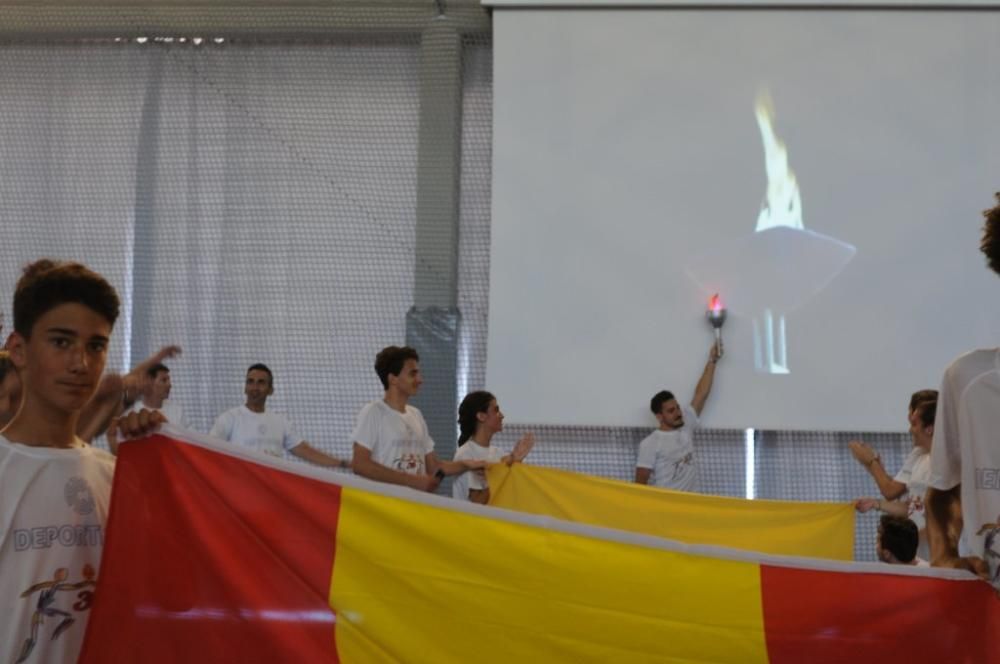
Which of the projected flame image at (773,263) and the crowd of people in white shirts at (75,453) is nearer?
the crowd of people in white shirts at (75,453)

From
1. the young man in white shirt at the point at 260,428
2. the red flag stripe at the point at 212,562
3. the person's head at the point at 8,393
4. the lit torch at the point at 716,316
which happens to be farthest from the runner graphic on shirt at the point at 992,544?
the lit torch at the point at 716,316

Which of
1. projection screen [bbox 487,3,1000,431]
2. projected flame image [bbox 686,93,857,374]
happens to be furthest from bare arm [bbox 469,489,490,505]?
projected flame image [bbox 686,93,857,374]

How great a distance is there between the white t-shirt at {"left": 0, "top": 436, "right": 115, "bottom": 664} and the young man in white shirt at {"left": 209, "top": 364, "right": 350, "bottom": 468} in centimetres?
486

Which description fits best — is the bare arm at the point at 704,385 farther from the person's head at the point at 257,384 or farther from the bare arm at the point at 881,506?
the person's head at the point at 257,384

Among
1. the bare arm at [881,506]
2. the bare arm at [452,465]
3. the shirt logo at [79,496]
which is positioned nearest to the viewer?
the shirt logo at [79,496]

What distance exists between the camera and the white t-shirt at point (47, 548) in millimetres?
1998

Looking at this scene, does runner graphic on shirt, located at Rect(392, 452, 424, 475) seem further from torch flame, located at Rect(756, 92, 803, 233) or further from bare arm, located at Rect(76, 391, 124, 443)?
torch flame, located at Rect(756, 92, 803, 233)

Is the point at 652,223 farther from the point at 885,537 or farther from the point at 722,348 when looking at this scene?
the point at 885,537

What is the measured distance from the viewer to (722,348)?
814 cm

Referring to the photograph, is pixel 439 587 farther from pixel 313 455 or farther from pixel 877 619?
pixel 313 455

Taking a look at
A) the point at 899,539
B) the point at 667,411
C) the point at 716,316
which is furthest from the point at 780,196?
the point at 899,539

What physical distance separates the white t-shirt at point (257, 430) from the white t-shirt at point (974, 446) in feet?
16.9

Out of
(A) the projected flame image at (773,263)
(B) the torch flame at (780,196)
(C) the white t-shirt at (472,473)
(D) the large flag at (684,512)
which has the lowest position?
(D) the large flag at (684,512)

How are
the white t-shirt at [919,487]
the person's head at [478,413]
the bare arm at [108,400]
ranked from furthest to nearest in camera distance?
the person's head at [478,413] → the white t-shirt at [919,487] → the bare arm at [108,400]
